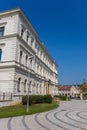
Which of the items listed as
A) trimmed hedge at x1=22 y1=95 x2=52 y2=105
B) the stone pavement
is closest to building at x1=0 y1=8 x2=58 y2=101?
trimmed hedge at x1=22 y1=95 x2=52 y2=105

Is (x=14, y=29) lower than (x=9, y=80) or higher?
higher

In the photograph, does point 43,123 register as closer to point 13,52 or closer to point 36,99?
point 36,99

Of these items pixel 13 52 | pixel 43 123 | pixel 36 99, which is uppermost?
pixel 13 52

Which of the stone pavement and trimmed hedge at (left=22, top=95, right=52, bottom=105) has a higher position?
trimmed hedge at (left=22, top=95, right=52, bottom=105)

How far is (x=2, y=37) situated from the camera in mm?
26984

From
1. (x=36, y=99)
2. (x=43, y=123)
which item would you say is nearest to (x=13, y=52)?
(x=36, y=99)

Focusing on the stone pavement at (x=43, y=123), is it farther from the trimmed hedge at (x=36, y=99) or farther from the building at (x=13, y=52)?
the building at (x=13, y=52)

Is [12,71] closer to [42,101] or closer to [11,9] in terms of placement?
[42,101]

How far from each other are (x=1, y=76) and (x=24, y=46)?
22.0 ft

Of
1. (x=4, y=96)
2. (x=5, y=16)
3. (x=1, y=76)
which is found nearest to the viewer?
(x=4, y=96)

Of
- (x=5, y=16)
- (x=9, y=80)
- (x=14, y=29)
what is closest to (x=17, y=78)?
(x=9, y=80)

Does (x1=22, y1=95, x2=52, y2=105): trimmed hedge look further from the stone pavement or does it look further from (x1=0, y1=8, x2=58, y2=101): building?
the stone pavement

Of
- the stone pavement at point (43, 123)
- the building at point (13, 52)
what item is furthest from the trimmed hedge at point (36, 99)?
the stone pavement at point (43, 123)

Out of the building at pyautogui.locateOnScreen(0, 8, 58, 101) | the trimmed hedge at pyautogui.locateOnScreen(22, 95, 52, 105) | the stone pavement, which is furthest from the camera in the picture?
the building at pyautogui.locateOnScreen(0, 8, 58, 101)
